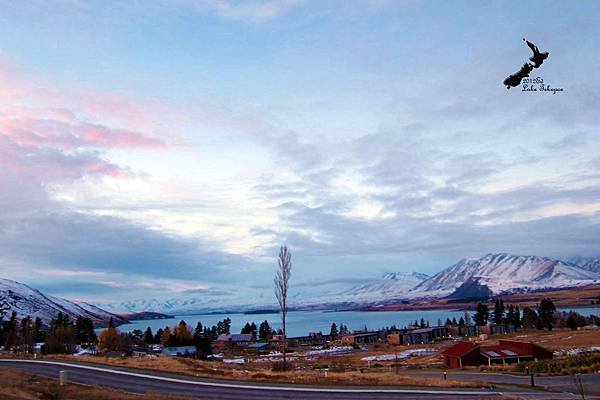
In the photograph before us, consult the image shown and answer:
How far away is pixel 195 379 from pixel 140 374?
20.2 ft

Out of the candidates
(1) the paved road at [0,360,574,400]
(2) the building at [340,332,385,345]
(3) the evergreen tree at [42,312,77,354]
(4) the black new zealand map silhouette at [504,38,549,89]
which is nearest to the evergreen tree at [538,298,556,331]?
(2) the building at [340,332,385,345]

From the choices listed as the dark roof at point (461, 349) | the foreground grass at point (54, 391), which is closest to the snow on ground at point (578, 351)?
the dark roof at point (461, 349)

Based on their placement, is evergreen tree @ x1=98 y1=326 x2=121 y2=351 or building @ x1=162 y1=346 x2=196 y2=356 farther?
evergreen tree @ x1=98 y1=326 x2=121 y2=351

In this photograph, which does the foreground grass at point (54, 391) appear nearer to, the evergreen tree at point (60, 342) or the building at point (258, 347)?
the evergreen tree at point (60, 342)

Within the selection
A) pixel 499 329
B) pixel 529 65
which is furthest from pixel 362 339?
pixel 529 65

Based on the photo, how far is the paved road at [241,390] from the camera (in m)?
33.5

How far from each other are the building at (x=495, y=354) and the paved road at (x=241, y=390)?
142 ft

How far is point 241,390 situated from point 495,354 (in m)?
56.3

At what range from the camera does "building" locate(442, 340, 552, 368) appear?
3095 inches

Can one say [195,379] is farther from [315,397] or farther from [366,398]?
[366,398]

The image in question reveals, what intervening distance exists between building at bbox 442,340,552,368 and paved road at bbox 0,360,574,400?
43.1 meters

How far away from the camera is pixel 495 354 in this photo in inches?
3127

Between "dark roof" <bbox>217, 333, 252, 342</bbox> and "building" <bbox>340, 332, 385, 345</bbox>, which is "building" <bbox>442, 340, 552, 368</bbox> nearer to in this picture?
"building" <bbox>340, 332, 385, 345</bbox>

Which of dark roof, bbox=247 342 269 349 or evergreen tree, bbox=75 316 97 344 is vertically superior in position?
evergreen tree, bbox=75 316 97 344
